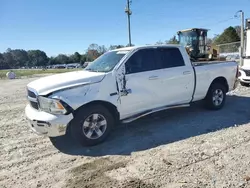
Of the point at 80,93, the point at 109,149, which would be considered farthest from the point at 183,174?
the point at 80,93

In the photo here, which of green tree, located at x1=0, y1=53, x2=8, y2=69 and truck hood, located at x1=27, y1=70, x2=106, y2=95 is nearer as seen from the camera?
truck hood, located at x1=27, y1=70, x2=106, y2=95

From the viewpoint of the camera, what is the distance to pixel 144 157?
154 inches

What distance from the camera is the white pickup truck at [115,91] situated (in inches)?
165

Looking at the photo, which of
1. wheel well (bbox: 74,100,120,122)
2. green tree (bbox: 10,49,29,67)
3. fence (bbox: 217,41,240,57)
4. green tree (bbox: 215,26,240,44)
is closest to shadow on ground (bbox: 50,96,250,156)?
wheel well (bbox: 74,100,120,122)

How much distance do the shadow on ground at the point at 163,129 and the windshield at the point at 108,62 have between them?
4.73 ft

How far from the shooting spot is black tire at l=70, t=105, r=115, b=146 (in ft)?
14.0

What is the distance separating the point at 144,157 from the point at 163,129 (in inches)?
58.0

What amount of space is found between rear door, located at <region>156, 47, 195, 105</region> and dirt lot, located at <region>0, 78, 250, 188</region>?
62 cm

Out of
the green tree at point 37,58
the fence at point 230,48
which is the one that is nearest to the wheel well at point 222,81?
the fence at point 230,48

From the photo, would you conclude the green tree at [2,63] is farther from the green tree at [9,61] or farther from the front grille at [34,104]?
the front grille at [34,104]

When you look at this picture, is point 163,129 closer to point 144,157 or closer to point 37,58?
point 144,157

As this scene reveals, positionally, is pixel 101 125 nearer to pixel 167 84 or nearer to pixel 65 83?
pixel 65 83

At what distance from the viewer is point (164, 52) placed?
5625 mm

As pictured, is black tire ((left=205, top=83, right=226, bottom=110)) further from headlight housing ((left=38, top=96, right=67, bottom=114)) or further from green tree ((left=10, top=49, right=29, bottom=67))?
green tree ((left=10, top=49, right=29, bottom=67))
